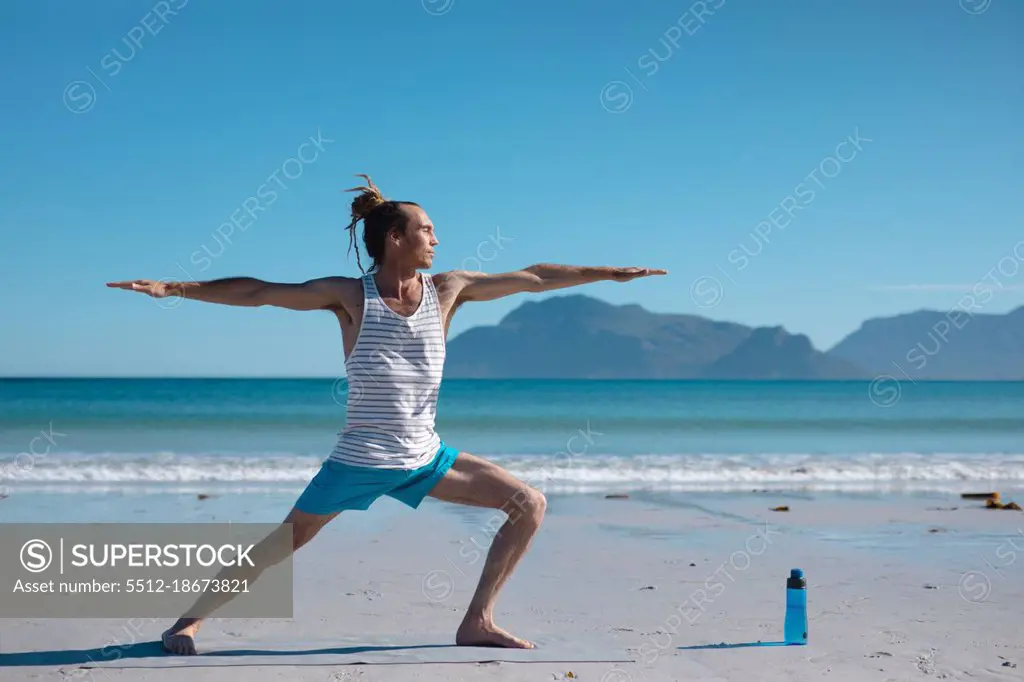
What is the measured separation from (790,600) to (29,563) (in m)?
5.26

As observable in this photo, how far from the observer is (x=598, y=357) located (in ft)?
400

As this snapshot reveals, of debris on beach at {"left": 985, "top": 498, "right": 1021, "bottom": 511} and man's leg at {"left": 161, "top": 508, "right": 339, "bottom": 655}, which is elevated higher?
debris on beach at {"left": 985, "top": 498, "right": 1021, "bottom": 511}

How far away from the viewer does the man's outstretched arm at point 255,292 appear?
433cm

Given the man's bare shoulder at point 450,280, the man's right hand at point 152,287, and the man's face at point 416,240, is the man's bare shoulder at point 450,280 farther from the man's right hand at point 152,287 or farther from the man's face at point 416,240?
the man's right hand at point 152,287

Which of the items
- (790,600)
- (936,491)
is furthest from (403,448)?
(936,491)

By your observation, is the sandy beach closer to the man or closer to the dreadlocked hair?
the man

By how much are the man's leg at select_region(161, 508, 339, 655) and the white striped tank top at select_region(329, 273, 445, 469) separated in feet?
1.05

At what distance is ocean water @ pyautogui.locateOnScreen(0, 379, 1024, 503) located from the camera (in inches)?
551

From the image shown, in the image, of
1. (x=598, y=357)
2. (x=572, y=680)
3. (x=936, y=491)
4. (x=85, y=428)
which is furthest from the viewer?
(x=598, y=357)

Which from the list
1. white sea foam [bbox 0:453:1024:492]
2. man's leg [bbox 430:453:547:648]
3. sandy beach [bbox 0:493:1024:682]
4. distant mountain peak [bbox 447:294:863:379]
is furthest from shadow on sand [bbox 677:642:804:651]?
distant mountain peak [bbox 447:294:863:379]

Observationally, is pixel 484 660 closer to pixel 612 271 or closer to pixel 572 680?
pixel 572 680
